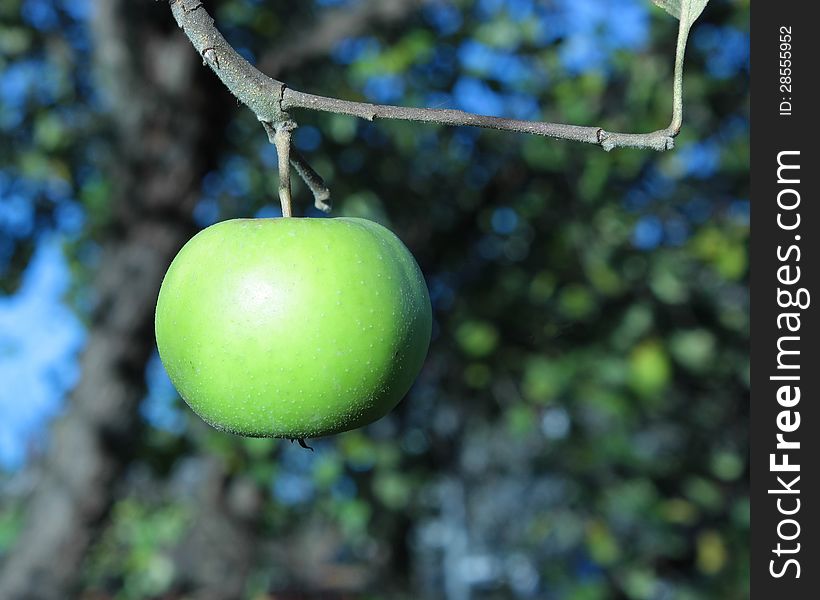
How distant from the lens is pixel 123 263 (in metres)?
2.54

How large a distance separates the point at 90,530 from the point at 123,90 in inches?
46.7

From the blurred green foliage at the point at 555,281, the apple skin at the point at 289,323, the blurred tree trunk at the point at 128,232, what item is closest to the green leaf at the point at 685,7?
the apple skin at the point at 289,323

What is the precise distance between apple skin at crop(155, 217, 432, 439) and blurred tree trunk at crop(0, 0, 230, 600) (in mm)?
1864

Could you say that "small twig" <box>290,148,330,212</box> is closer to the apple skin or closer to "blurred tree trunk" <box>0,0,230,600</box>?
the apple skin

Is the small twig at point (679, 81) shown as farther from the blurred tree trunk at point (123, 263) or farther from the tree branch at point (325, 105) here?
the blurred tree trunk at point (123, 263)

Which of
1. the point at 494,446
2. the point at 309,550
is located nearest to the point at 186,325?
the point at 494,446

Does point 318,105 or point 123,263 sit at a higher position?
point 123,263

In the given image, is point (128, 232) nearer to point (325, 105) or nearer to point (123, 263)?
point (123, 263)

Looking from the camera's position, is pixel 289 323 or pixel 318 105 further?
pixel 289 323

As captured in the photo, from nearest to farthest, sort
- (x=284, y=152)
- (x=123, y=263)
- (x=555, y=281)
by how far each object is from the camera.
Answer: (x=284, y=152), (x=123, y=263), (x=555, y=281)

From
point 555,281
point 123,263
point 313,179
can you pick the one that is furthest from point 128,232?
point 313,179

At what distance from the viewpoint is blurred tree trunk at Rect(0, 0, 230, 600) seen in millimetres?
2492

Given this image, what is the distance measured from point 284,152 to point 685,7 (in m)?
0.31

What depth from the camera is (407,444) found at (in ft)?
10.4
